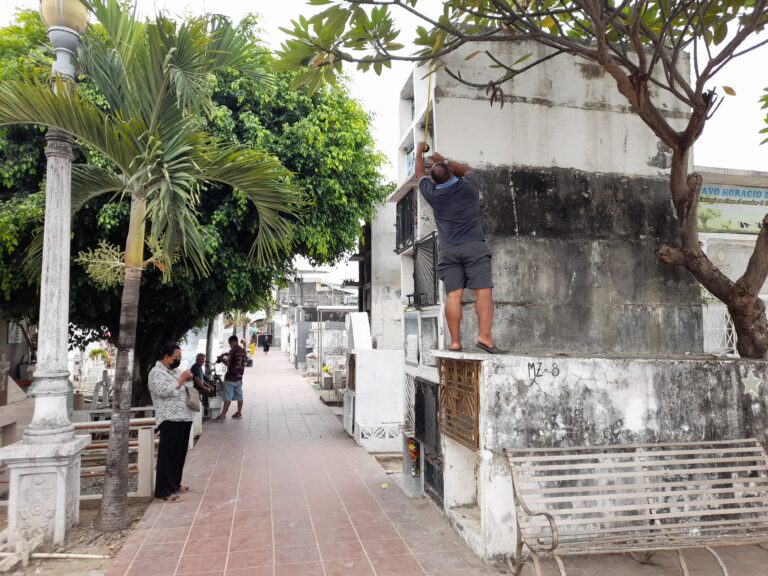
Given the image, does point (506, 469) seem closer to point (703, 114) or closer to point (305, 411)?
point (703, 114)

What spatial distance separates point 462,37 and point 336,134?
4.54 metres

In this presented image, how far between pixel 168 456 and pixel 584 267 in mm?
4951

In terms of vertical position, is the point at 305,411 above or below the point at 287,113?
below

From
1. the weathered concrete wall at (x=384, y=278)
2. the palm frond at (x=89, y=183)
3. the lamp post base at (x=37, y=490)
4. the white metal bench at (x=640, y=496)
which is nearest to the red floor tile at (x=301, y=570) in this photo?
the white metal bench at (x=640, y=496)

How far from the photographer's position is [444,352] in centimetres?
498

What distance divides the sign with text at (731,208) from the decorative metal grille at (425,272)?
442 centimetres

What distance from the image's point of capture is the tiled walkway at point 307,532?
13.8 feet

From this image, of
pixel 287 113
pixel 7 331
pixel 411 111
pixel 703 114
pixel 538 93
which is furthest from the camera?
pixel 7 331

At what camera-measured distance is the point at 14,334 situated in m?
12.5

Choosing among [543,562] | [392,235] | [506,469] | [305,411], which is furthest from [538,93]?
[305,411]

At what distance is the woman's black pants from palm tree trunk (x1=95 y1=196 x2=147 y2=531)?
652 mm

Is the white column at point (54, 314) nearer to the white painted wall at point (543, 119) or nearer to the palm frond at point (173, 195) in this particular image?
the palm frond at point (173, 195)

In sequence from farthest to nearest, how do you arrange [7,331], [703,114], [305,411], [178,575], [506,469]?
[305,411] → [7,331] → [703,114] → [506,469] → [178,575]

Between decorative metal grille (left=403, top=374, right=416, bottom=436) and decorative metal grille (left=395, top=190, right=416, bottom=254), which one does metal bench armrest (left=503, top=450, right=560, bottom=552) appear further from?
decorative metal grille (left=395, top=190, right=416, bottom=254)
